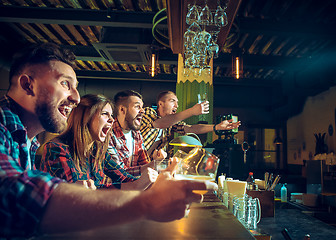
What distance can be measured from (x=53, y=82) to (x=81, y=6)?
3335mm

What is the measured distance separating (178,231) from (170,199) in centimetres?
34

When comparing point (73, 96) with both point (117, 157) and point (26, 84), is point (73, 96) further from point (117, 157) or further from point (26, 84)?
point (117, 157)

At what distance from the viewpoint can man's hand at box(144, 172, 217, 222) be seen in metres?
0.55

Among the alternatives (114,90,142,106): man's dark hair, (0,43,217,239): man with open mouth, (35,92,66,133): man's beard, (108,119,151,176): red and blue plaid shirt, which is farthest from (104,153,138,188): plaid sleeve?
(0,43,217,239): man with open mouth

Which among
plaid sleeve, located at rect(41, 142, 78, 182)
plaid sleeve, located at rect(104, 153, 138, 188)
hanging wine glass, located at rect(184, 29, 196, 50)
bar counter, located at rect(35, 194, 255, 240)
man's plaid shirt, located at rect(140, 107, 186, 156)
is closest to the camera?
bar counter, located at rect(35, 194, 255, 240)

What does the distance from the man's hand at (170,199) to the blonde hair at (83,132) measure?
1.17 meters

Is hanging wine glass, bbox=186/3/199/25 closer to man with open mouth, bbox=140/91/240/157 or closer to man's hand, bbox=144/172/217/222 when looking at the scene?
man with open mouth, bbox=140/91/240/157

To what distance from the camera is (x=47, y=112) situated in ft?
3.41

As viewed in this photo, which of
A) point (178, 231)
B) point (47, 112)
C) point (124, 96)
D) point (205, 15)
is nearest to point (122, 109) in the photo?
point (124, 96)

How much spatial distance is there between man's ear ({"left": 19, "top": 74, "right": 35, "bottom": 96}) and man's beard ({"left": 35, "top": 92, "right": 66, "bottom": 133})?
0.04m

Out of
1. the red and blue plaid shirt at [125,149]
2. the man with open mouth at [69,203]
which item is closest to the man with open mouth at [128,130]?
the red and blue plaid shirt at [125,149]

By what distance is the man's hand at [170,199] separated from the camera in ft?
1.80

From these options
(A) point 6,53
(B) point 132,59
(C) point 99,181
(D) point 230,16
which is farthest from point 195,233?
(A) point 6,53

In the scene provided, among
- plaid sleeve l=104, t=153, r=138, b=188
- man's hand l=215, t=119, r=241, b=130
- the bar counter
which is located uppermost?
man's hand l=215, t=119, r=241, b=130
